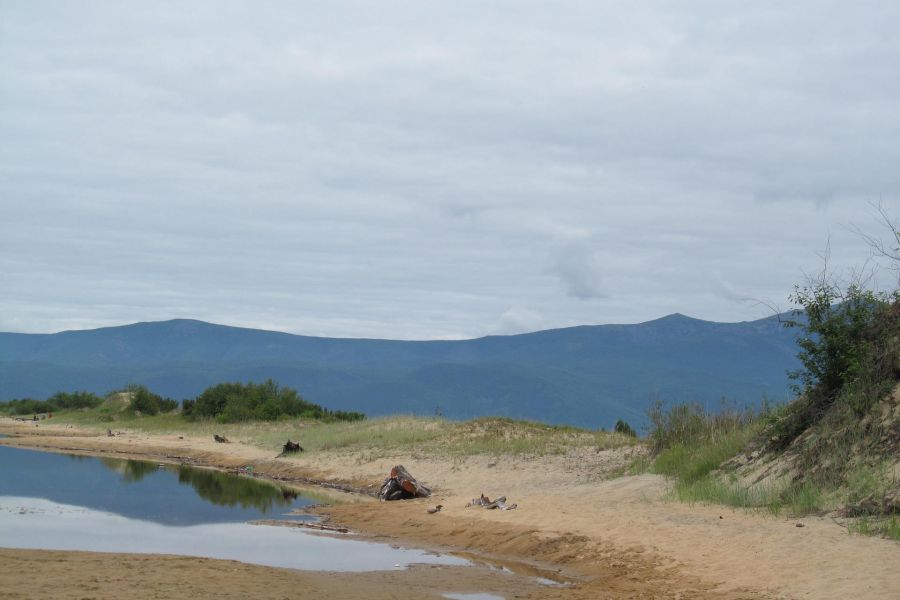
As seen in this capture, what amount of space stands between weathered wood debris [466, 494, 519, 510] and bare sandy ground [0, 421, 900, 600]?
0.75 feet

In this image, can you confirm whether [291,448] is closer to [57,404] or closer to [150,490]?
[150,490]

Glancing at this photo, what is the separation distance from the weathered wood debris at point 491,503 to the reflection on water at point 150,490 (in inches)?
162

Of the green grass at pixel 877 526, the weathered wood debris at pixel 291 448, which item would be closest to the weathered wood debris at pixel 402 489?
the green grass at pixel 877 526

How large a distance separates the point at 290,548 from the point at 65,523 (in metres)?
5.64

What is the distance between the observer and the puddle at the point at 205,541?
616 inches

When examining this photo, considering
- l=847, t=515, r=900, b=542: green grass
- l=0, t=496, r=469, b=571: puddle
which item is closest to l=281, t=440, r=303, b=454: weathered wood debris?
l=0, t=496, r=469, b=571: puddle

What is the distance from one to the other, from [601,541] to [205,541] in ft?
24.6

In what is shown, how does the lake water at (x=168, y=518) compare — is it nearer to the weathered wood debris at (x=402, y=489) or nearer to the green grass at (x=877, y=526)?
the weathered wood debris at (x=402, y=489)

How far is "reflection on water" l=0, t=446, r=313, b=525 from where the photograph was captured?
2239 centimetres

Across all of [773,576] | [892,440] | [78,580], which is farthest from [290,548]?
[892,440]

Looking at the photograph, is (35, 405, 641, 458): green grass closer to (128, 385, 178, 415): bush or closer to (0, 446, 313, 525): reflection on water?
(0, 446, 313, 525): reflection on water

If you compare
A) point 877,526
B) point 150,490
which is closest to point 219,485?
point 150,490

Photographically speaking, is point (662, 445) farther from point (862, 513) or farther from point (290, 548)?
point (290, 548)

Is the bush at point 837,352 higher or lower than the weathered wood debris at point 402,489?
higher
